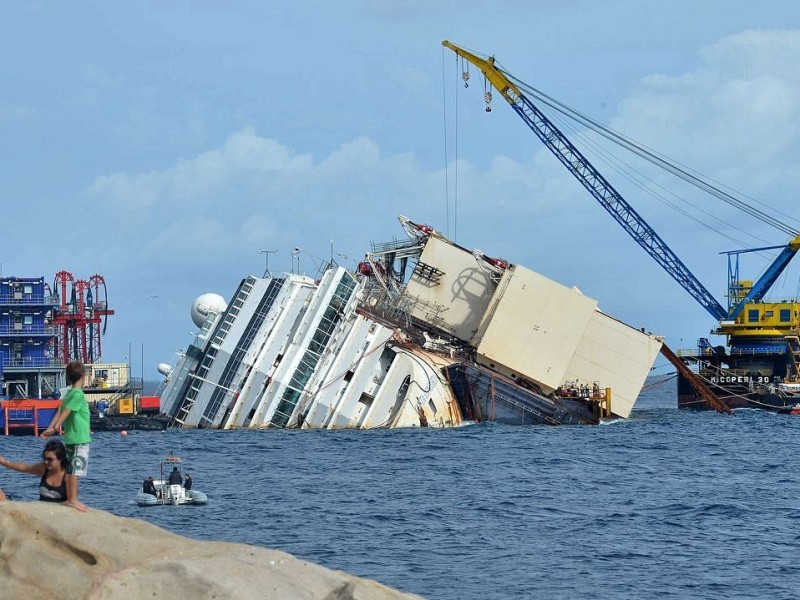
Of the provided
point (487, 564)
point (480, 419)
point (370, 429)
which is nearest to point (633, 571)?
point (487, 564)

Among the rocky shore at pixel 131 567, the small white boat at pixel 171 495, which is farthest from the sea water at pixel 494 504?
the rocky shore at pixel 131 567

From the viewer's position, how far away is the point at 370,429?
7556 centimetres

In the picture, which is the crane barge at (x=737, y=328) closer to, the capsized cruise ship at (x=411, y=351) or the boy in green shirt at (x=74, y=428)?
the capsized cruise ship at (x=411, y=351)

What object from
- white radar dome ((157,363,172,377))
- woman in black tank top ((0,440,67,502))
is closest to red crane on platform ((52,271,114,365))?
white radar dome ((157,363,172,377))

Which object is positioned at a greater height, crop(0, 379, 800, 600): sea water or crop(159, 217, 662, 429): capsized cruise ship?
crop(159, 217, 662, 429): capsized cruise ship

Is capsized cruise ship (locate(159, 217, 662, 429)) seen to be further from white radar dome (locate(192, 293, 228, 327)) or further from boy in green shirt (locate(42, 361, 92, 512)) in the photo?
boy in green shirt (locate(42, 361, 92, 512))

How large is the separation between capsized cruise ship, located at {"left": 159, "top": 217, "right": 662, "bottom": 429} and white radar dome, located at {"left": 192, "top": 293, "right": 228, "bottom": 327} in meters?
0.94

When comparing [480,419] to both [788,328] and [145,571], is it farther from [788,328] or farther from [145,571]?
[145,571]

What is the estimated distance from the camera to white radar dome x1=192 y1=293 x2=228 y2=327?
92000mm

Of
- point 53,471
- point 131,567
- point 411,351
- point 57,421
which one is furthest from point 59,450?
point 411,351

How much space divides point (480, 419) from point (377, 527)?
41.9m

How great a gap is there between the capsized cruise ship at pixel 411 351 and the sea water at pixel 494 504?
2.63 m

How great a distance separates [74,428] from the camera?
17625mm

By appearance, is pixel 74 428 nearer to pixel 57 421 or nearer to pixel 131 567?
pixel 57 421
